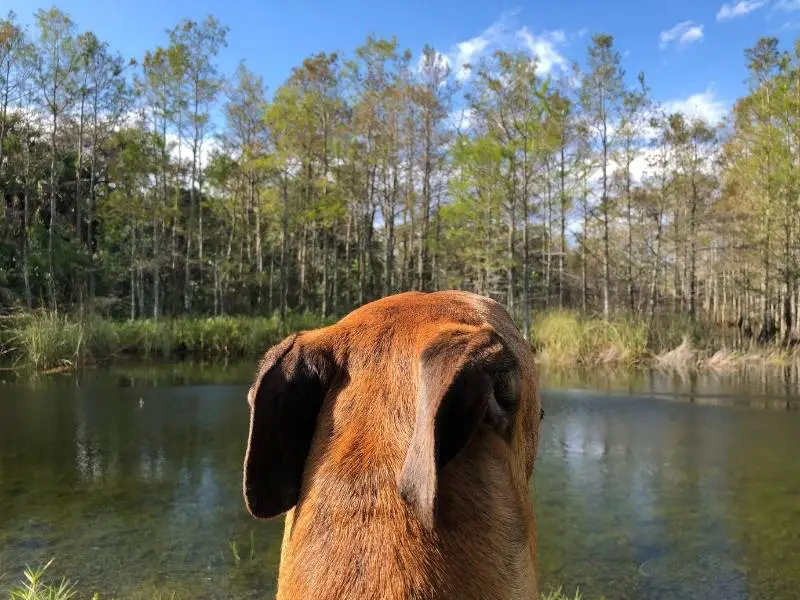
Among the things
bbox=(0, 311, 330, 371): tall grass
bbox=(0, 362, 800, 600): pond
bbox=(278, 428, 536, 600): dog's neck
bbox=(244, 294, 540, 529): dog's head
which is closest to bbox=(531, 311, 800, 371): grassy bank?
bbox=(0, 362, 800, 600): pond

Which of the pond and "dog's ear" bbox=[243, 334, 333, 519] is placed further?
the pond

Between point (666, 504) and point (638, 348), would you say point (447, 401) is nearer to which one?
point (666, 504)

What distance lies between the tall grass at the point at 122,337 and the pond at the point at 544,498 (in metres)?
4.17

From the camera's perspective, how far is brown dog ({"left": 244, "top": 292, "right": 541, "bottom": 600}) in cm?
89

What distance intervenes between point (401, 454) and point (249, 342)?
889 inches

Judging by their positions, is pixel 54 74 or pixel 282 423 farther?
pixel 54 74

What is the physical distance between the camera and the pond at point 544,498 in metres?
5.19

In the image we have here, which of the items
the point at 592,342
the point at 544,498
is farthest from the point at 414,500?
the point at 592,342

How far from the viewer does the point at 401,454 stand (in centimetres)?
97

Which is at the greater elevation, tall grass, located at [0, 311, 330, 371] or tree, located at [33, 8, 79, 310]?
tree, located at [33, 8, 79, 310]

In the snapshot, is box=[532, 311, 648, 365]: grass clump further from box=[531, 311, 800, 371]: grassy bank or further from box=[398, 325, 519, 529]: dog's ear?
box=[398, 325, 519, 529]: dog's ear

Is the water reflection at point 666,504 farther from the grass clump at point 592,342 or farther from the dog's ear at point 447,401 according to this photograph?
the grass clump at point 592,342

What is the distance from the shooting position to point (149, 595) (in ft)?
15.4

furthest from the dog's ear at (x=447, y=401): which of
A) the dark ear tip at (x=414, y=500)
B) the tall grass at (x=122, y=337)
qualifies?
the tall grass at (x=122, y=337)
